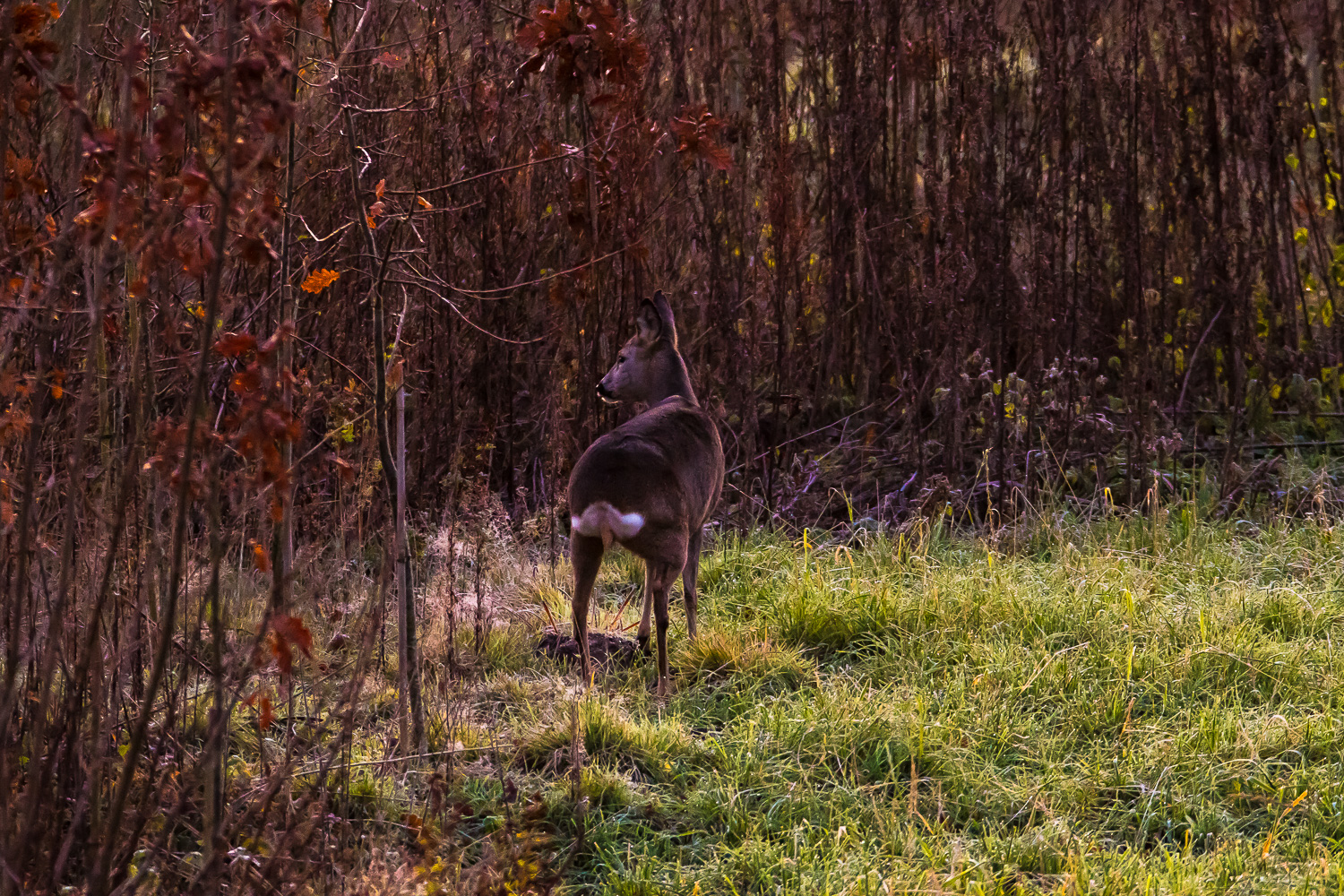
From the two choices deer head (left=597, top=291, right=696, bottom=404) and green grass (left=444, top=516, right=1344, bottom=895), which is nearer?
green grass (left=444, top=516, right=1344, bottom=895)

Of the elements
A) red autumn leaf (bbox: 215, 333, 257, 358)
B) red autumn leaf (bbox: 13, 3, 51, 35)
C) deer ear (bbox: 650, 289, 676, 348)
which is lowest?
deer ear (bbox: 650, 289, 676, 348)

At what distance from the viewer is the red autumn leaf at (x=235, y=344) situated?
2.13 metres

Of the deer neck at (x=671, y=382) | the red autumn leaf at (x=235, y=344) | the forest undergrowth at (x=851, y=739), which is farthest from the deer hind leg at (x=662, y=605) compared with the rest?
the red autumn leaf at (x=235, y=344)

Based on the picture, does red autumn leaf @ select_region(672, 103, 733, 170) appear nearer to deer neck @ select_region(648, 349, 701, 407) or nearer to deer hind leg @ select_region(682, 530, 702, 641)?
deer hind leg @ select_region(682, 530, 702, 641)

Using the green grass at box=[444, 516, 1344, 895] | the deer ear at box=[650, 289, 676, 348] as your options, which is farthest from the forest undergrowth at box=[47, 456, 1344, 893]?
the deer ear at box=[650, 289, 676, 348]

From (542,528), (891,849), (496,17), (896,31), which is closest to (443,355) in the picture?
(542,528)

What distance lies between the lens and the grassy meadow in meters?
3.65

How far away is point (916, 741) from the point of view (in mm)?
4312

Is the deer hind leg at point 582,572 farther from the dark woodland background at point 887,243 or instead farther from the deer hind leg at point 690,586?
the dark woodland background at point 887,243

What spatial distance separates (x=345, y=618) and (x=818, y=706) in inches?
73.6

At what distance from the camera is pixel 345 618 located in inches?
209

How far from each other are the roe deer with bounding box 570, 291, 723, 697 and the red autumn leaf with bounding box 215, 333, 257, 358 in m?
2.74

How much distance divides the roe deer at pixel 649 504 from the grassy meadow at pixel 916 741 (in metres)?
0.28

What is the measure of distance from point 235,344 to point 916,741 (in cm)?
280
